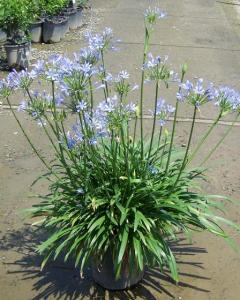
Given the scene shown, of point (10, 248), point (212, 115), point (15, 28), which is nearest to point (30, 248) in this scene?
point (10, 248)

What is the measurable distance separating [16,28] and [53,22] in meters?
1.63

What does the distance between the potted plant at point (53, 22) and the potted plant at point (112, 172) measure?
18.7 ft

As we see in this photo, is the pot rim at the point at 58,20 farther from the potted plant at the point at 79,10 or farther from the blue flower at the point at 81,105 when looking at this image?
the blue flower at the point at 81,105

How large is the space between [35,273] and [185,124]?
2850 millimetres

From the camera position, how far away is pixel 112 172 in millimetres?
3145

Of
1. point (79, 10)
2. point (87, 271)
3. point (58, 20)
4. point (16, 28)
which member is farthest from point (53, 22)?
point (87, 271)

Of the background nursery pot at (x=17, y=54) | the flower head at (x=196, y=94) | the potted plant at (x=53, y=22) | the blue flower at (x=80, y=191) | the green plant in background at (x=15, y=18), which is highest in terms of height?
the potted plant at (x=53, y=22)

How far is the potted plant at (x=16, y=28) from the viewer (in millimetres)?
6965

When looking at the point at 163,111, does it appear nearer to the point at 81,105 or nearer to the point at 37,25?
the point at 81,105

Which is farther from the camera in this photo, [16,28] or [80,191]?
[16,28]

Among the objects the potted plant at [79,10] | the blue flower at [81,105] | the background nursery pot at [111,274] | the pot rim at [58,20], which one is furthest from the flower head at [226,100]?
the potted plant at [79,10]

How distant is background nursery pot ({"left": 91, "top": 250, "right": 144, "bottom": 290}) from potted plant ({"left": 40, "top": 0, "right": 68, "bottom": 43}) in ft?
19.7

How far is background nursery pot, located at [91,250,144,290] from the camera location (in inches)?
125

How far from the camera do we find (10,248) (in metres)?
3.78
